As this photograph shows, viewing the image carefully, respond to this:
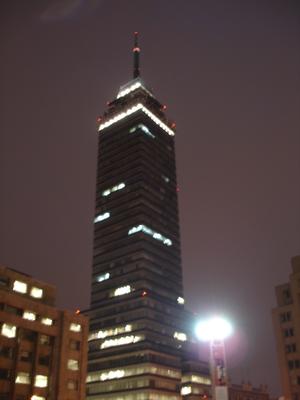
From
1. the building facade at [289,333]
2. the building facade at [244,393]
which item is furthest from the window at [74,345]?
the building facade at [244,393]

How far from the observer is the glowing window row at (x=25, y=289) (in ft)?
303

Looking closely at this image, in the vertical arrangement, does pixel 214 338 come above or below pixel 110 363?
below

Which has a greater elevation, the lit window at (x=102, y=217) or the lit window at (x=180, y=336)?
the lit window at (x=102, y=217)

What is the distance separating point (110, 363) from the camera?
531ft

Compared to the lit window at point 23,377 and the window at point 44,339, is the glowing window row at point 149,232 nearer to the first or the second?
the window at point 44,339

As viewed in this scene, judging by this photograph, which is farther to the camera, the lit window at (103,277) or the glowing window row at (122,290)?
the lit window at (103,277)

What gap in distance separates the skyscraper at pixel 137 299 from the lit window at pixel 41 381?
223ft

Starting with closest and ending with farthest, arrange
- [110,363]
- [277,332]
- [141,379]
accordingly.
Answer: [277,332]
[141,379]
[110,363]

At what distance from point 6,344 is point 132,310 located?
88.2 m

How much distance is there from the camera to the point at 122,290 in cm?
17338

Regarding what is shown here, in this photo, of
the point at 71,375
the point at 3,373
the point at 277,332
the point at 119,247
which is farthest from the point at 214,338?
the point at 119,247

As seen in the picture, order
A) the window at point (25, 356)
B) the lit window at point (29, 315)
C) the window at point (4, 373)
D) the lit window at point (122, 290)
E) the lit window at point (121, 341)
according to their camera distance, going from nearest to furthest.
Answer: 1. the window at point (4, 373)
2. the window at point (25, 356)
3. the lit window at point (29, 315)
4. the lit window at point (121, 341)
5. the lit window at point (122, 290)

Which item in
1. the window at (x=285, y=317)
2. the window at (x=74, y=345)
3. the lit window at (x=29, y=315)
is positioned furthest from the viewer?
the window at (x=285, y=317)

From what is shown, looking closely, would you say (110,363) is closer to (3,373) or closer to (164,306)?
(164,306)
